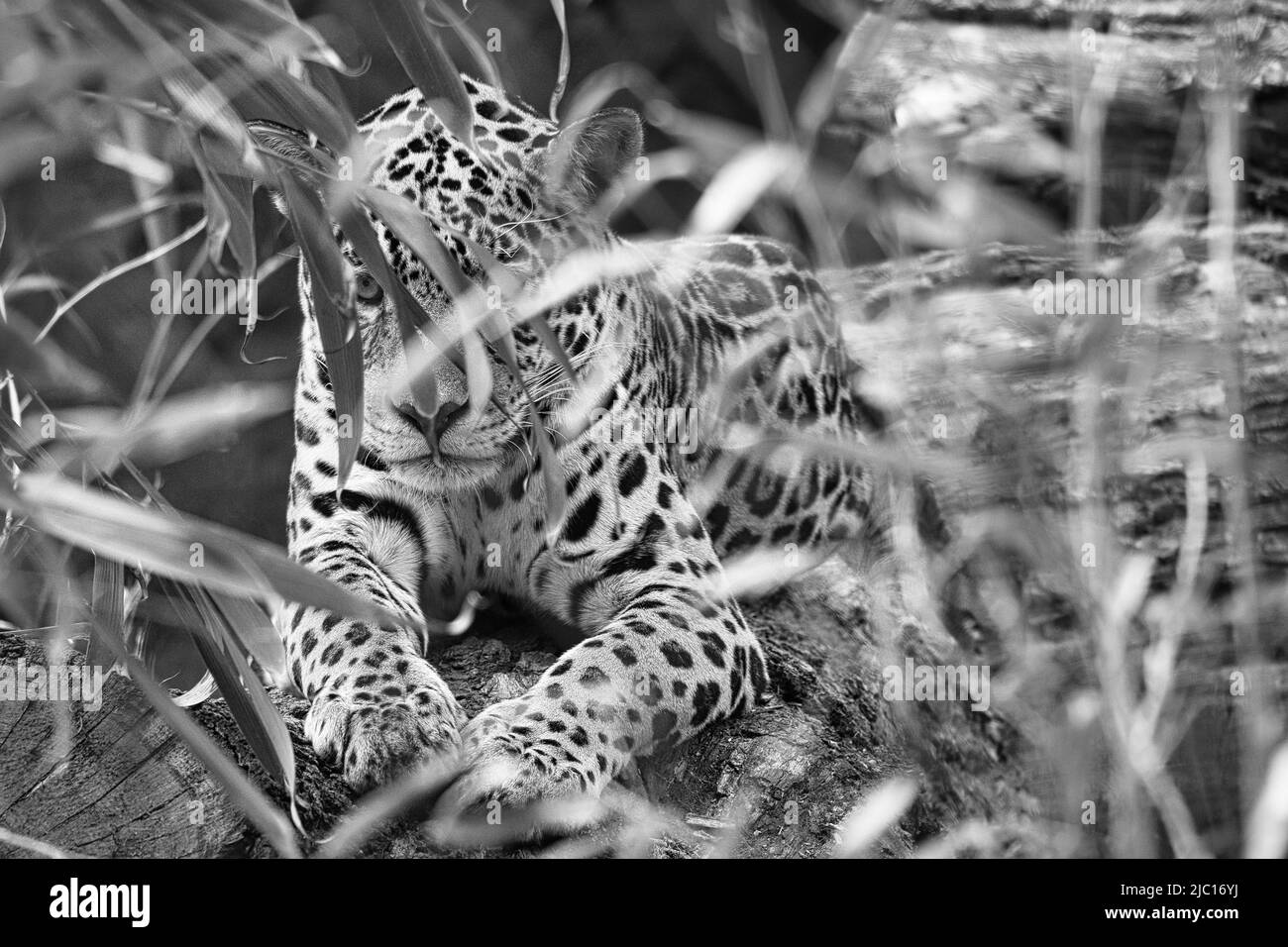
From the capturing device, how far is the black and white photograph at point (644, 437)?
202cm

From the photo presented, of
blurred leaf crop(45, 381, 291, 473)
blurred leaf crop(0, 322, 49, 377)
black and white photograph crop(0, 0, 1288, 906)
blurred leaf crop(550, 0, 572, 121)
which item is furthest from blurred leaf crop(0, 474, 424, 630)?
blurred leaf crop(550, 0, 572, 121)

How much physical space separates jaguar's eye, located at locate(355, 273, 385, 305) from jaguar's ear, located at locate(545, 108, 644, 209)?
17.7 inches

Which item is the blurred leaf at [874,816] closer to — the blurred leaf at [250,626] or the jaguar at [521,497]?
the jaguar at [521,497]

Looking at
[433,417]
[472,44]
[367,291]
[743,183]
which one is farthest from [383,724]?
[743,183]

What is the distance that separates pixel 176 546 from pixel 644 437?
1415 mm

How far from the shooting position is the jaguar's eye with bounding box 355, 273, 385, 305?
8.45 ft

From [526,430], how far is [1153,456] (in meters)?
2.01

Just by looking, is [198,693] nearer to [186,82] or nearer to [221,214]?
[221,214]

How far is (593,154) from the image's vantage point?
2.75 metres

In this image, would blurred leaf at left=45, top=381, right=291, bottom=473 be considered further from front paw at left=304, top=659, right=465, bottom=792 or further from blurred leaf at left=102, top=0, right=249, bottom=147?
blurred leaf at left=102, top=0, right=249, bottom=147

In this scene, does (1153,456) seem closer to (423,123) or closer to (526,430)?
(526,430)

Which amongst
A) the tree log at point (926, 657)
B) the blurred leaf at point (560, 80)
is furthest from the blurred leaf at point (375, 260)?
the blurred leaf at point (560, 80)

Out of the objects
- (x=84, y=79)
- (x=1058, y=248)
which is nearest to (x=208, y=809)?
(x=84, y=79)

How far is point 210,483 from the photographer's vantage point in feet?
10.3
